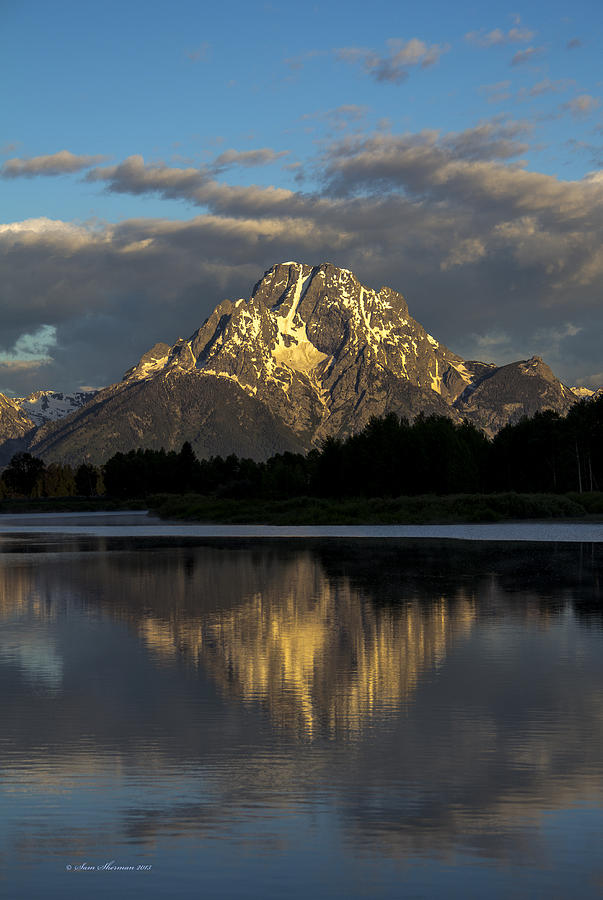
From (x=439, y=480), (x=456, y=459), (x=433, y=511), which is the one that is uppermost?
(x=456, y=459)

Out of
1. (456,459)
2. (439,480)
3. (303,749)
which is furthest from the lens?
(456,459)

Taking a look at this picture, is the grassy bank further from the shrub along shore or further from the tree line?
the tree line

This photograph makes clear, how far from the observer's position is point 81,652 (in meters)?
23.9

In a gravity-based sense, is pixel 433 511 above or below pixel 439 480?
below

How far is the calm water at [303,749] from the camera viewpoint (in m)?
9.91

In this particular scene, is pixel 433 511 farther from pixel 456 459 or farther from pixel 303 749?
pixel 303 749

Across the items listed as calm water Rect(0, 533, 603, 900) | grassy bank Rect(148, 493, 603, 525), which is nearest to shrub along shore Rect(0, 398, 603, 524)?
grassy bank Rect(148, 493, 603, 525)

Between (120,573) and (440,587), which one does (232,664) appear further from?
(120,573)

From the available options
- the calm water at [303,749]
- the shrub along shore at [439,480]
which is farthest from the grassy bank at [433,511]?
the calm water at [303,749]

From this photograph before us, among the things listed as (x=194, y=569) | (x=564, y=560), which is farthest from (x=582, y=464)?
(x=194, y=569)

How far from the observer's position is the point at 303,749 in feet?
47.1

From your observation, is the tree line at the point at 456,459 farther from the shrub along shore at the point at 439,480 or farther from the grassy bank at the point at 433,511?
the grassy bank at the point at 433,511

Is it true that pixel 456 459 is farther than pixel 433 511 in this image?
Yes

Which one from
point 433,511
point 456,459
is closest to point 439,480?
point 456,459
